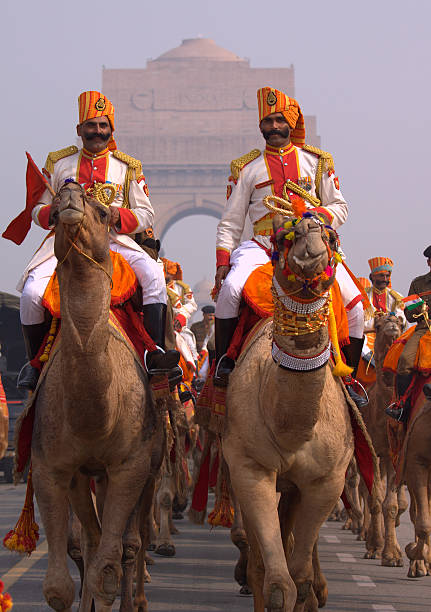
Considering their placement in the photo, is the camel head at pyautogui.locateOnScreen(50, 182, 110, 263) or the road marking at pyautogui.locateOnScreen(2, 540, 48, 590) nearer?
the camel head at pyautogui.locateOnScreen(50, 182, 110, 263)

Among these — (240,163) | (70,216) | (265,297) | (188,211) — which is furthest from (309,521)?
(188,211)

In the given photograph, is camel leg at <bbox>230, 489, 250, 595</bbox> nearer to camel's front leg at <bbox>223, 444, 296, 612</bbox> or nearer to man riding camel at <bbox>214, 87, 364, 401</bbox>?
man riding camel at <bbox>214, 87, 364, 401</bbox>

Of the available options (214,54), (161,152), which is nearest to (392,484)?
(161,152)

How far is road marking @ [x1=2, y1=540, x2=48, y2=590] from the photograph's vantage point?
11.4m

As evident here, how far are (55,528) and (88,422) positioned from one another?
2.64ft

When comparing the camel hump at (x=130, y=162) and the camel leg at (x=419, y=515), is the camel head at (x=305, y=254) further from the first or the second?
the camel leg at (x=419, y=515)

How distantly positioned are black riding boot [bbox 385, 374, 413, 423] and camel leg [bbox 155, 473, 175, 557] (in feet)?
8.31

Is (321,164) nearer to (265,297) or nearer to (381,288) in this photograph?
(265,297)

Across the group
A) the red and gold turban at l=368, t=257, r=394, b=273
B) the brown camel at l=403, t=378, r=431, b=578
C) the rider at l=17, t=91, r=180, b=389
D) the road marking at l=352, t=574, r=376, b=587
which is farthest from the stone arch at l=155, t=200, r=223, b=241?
the rider at l=17, t=91, r=180, b=389

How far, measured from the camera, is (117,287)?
29.3ft

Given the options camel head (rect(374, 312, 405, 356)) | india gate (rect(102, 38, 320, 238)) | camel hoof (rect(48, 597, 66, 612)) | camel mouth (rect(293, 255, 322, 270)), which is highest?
india gate (rect(102, 38, 320, 238))

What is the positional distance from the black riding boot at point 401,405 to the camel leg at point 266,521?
4360 mm

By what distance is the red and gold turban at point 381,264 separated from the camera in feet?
58.4

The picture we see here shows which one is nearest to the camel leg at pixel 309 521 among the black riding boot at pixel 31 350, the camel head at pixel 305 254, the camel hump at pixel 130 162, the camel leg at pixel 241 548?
the camel head at pixel 305 254
